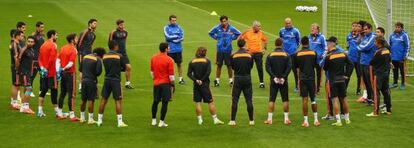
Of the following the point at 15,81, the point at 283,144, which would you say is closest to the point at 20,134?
the point at 15,81

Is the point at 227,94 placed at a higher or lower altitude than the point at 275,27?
lower

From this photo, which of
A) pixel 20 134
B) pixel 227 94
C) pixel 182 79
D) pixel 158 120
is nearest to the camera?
pixel 20 134

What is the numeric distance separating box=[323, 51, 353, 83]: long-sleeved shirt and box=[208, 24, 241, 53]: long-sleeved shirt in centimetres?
601

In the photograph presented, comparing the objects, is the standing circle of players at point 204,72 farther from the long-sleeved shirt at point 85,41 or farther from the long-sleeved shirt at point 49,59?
the long-sleeved shirt at point 85,41

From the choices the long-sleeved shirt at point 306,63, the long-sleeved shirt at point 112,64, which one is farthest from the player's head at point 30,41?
the long-sleeved shirt at point 306,63

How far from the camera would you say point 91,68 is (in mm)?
19438

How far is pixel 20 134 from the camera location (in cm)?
1881

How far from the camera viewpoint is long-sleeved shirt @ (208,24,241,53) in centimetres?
2539

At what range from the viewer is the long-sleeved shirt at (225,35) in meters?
25.4

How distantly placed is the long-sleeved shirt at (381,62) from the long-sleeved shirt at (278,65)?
8.56ft

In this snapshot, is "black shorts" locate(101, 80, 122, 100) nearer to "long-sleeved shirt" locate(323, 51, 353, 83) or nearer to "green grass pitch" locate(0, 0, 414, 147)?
"green grass pitch" locate(0, 0, 414, 147)

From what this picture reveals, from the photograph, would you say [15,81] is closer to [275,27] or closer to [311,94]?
[311,94]

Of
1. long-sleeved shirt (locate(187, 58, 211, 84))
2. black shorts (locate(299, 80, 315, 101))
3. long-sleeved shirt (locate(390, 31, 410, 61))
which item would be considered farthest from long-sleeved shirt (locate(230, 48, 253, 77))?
long-sleeved shirt (locate(390, 31, 410, 61))

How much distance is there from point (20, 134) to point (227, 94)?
7486 mm
